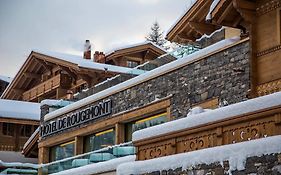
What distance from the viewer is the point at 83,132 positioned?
2544cm

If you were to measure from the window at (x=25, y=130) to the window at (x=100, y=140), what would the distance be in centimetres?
1240

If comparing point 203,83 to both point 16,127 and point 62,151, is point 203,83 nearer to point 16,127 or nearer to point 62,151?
point 62,151

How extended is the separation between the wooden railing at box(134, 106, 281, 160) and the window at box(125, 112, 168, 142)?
6740 mm

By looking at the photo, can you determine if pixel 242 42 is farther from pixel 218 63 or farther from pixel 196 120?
pixel 196 120

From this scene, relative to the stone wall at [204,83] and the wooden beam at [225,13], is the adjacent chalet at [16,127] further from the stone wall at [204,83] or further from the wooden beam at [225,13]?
the wooden beam at [225,13]

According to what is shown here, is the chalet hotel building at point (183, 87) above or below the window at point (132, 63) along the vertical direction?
below

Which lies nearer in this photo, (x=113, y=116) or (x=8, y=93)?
(x=113, y=116)

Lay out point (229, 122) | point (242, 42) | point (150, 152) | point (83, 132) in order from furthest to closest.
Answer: point (83, 132), point (242, 42), point (150, 152), point (229, 122)

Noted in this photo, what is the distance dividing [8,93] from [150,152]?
100ft

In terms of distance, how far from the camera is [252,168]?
10.6m

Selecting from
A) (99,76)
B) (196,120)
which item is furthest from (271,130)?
(99,76)

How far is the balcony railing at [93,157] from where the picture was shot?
63.9ft

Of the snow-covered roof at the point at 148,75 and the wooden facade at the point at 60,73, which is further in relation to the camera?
the wooden facade at the point at 60,73

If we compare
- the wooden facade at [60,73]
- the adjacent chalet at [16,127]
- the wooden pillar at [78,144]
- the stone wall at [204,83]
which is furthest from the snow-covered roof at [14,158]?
the stone wall at [204,83]
